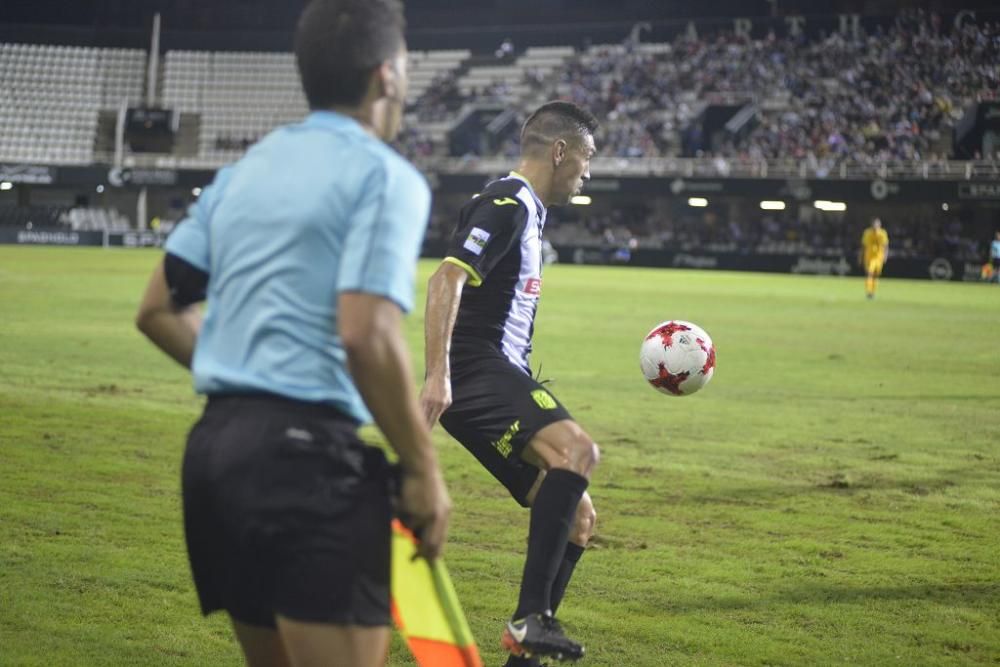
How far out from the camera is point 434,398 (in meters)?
4.77

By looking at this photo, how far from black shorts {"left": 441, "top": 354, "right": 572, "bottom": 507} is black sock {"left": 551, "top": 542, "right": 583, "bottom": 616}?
0.32 m

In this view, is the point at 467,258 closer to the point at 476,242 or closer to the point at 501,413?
the point at 476,242

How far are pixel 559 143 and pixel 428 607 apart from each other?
A: 3.19m

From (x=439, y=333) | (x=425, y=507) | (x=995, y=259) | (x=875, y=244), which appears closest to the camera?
(x=425, y=507)

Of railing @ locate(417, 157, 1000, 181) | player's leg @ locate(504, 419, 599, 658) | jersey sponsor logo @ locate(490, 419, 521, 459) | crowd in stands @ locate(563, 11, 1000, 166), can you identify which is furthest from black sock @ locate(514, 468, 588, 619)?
crowd in stands @ locate(563, 11, 1000, 166)

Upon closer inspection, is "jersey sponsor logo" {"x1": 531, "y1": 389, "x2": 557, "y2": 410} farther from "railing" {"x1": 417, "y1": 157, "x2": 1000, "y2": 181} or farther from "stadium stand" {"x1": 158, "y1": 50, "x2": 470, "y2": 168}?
"stadium stand" {"x1": 158, "y1": 50, "x2": 470, "y2": 168}

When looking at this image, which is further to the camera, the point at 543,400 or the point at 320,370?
the point at 543,400

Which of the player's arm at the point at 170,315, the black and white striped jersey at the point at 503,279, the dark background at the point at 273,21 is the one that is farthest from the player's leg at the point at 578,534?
the dark background at the point at 273,21

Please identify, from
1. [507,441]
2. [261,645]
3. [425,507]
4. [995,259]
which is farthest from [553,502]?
A: [995,259]

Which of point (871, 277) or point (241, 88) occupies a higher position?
point (241, 88)

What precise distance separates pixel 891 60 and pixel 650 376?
52170 mm

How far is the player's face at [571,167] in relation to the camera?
18.8ft

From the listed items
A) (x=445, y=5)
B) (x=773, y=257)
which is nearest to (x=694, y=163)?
(x=773, y=257)

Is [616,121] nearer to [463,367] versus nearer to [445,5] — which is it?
[445,5]
